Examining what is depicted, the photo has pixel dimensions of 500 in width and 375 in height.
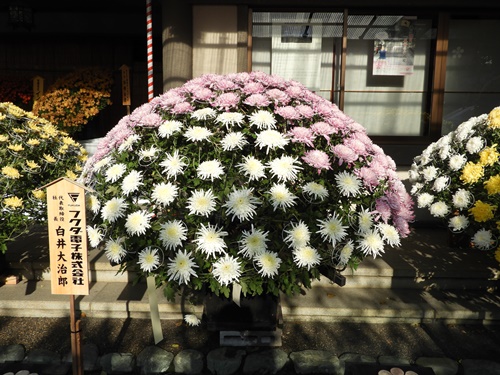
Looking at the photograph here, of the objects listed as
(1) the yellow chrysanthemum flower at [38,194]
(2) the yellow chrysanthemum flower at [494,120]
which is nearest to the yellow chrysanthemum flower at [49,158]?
(1) the yellow chrysanthemum flower at [38,194]

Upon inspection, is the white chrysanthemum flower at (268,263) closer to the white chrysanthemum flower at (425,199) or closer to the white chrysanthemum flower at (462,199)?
the white chrysanthemum flower at (462,199)

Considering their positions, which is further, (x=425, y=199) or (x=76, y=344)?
(x=425, y=199)

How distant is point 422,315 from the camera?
156 inches

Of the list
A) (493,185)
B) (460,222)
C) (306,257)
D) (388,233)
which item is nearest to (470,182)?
(493,185)

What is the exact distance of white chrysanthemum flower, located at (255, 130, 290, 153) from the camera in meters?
2.70

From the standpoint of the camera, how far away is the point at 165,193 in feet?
8.63

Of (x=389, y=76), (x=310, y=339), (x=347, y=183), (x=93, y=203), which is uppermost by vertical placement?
(x=389, y=76)

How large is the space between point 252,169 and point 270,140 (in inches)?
9.6

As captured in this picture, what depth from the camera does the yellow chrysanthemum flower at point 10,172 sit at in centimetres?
364

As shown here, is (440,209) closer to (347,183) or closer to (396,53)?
(347,183)

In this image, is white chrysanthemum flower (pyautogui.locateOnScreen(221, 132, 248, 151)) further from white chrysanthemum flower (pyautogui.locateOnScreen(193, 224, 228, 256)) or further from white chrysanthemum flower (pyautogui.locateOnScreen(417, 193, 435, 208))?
white chrysanthemum flower (pyautogui.locateOnScreen(417, 193, 435, 208))

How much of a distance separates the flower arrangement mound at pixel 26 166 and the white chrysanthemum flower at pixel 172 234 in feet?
5.08

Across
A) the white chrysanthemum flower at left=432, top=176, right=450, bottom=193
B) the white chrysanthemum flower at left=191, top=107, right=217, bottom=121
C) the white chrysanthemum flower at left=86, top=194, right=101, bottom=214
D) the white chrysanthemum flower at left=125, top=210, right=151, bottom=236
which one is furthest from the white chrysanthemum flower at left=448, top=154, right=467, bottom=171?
the white chrysanthemum flower at left=86, top=194, right=101, bottom=214

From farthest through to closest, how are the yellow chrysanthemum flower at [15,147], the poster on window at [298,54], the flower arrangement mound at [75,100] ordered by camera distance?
the flower arrangement mound at [75,100] → the poster on window at [298,54] → the yellow chrysanthemum flower at [15,147]
